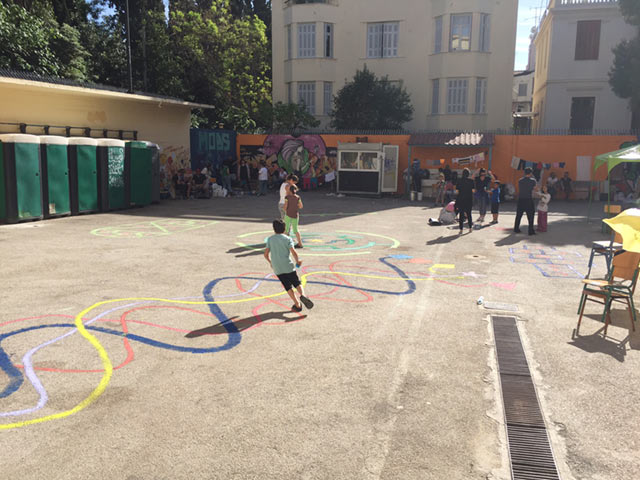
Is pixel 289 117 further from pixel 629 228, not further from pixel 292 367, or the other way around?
pixel 292 367

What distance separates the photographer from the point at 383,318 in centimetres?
788

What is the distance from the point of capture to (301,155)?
1166 inches

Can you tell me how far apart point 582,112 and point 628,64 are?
13.2ft

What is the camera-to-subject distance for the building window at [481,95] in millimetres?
32031

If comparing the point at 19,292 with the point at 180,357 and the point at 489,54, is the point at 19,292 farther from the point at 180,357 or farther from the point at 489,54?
the point at 489,54

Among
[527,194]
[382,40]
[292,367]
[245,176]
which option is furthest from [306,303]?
[382,40]

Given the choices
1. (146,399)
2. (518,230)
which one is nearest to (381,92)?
(518,230)

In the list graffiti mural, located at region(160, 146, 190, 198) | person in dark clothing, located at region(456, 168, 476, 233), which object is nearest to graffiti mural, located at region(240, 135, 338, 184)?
graffiti mural, located at region(160, 146, 190, 198)

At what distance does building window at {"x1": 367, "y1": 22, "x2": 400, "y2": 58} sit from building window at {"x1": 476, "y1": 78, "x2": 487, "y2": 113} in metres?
5.60

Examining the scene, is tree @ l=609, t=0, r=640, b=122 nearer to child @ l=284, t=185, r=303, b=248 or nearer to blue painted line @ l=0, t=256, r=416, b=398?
child @ l=284, t=185, r=303, b=248

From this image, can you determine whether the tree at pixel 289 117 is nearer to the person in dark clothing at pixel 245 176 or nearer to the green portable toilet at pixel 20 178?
the person in dark clothing at pixel 245 176

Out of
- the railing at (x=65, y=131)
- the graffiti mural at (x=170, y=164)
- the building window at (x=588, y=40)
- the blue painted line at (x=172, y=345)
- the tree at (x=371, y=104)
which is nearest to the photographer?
the blue painted line at (x=172, y=345)

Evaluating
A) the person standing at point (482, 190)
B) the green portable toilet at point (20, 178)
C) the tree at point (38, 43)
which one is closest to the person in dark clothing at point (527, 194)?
the person standing at point (482, 190)

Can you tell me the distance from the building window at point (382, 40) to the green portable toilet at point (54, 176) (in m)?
22.1
